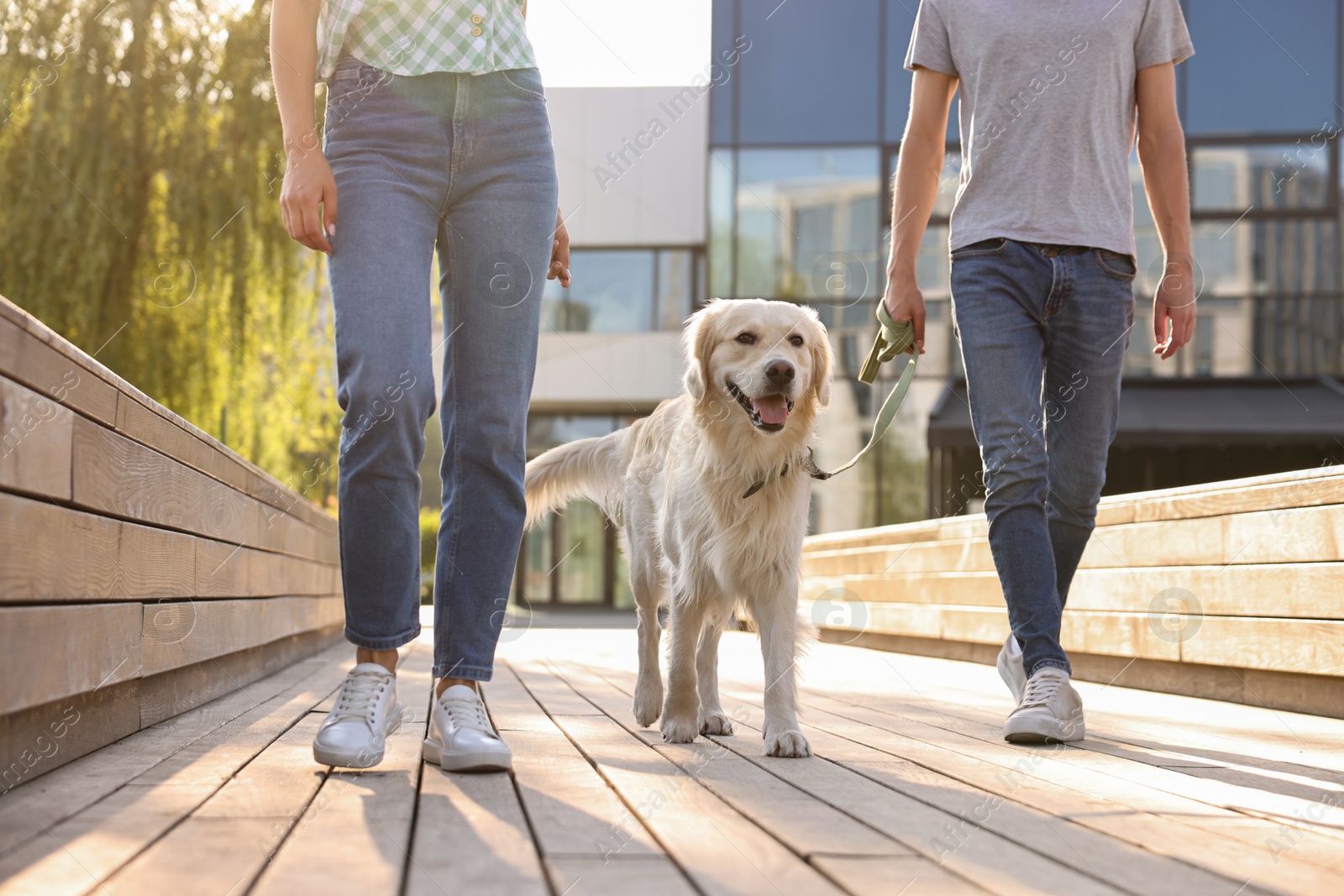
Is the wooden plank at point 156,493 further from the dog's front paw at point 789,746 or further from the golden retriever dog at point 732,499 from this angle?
the dog's front paw at point 789,746

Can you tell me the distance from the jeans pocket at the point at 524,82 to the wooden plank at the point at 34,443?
1.17 meters

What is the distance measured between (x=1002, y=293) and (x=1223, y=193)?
1425cm

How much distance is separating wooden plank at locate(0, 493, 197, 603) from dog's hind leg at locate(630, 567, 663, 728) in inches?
54.4

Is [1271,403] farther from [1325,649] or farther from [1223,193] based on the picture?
[1325,649]

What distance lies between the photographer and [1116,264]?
3479mm

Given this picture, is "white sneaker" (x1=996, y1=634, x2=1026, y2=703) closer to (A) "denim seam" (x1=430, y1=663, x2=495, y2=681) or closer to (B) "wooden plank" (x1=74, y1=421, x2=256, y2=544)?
(A) "denim seam" (x1=430, y1=663, x2=495, y2=681)

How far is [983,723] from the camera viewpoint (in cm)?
372

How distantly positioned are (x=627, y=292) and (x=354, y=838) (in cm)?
1718

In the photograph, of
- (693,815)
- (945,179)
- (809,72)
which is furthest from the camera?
(809,72)

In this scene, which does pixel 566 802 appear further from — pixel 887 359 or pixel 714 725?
pixel 887 359

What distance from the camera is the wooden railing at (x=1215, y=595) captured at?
13.2 feet

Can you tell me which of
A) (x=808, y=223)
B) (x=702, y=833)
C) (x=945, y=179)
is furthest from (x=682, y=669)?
(x=808, y=223)

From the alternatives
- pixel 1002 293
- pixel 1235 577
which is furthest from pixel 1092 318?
pixel 1235 577

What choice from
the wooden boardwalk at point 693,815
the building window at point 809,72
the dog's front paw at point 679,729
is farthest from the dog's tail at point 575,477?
the building window at point 809,72
